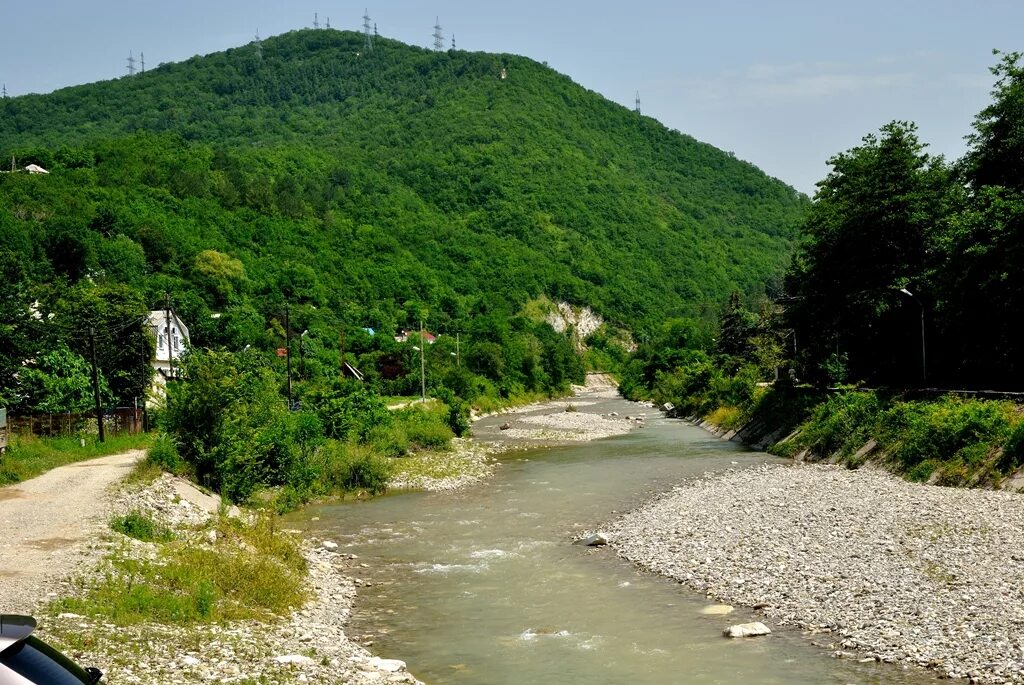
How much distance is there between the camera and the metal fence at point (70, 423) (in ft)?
148

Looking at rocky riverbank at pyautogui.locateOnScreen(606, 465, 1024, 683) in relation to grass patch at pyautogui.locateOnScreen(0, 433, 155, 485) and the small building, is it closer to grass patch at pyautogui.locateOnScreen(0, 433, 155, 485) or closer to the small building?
grass patch at pyautogui.locateOnScreen(0, 433, 155, 485)

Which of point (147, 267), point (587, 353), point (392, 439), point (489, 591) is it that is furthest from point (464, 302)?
point (489, 591)

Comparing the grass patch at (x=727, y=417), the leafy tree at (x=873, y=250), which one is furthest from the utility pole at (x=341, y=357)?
the leafy tree at (x=873, y=250)

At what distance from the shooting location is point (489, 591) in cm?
2325

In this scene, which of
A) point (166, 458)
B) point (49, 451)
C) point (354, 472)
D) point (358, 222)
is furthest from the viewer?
point (358, 222)

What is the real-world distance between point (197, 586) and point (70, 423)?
32735 millimetres

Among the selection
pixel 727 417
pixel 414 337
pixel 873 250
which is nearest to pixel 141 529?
pixel 873 250

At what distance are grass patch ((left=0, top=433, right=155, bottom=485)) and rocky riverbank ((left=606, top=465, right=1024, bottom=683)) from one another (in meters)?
22.3

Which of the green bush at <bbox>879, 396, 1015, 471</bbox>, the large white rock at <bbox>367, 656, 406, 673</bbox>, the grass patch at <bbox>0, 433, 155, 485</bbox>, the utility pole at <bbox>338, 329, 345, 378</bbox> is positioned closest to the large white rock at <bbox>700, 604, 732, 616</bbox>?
the large white rock at <bbox>367, 656, 406, 673</bbox>

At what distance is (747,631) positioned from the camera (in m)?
18.5

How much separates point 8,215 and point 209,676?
8804 centimetres

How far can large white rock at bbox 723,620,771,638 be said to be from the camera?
60.5 ft

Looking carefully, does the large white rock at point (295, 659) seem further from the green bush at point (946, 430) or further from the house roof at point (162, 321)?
the house roof at point (162, 321)

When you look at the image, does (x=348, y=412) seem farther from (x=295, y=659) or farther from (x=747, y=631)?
(x=295, y=659)
